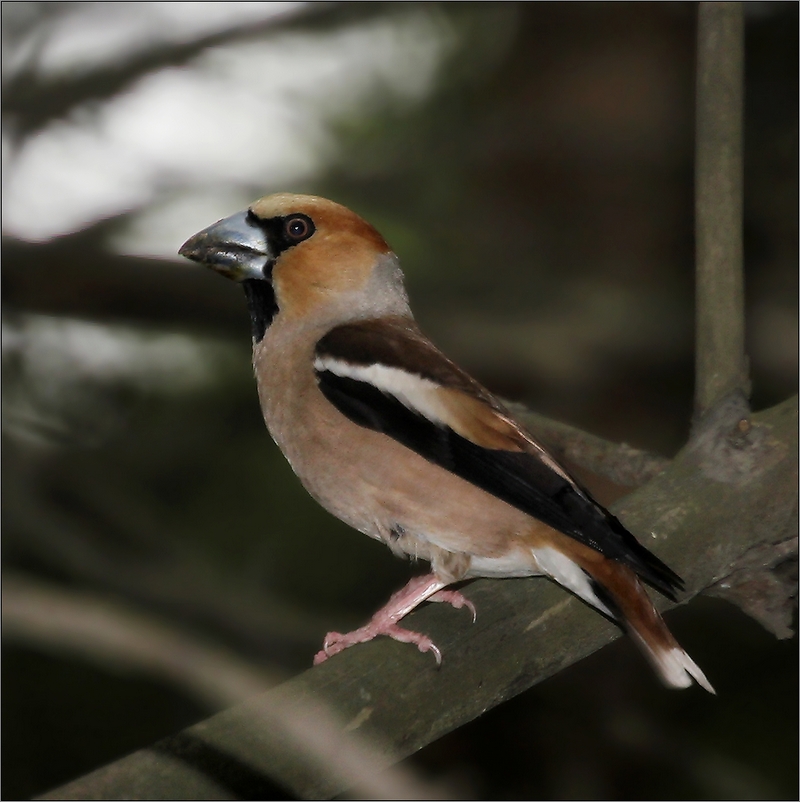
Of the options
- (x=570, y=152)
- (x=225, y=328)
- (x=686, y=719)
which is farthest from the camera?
(x=570, y=152)

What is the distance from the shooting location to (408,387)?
244 cm

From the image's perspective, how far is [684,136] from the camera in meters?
5.09

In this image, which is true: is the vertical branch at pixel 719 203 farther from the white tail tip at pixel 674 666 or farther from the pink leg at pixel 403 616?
the pink leg at pixel 403 616

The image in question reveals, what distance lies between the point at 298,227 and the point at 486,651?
1.23 meters

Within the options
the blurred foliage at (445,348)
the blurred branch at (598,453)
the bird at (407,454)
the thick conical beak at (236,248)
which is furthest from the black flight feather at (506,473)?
the blurred foliage at (445,348)

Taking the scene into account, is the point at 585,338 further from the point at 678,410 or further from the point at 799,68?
the point at 799,68

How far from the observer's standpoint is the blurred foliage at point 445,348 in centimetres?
363

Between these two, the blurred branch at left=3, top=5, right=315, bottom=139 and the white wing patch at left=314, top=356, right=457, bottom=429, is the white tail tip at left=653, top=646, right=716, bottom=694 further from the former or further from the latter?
the blurred branch at left=3, top=5, right=315, bottom=139

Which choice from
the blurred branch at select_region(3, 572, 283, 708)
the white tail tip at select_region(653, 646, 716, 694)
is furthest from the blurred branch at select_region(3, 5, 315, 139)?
the white tail tip at select_region(653, 646, 716, 694)

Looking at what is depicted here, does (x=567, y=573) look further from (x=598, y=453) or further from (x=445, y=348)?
(x=445, y=348)

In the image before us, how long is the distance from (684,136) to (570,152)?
55cm

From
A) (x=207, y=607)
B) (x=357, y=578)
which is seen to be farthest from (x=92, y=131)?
(x=357, y=578)

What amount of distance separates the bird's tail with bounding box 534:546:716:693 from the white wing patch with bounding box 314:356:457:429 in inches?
16.3

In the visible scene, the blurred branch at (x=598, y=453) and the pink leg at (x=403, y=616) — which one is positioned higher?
the blurred branch at (x=598, y=453)
